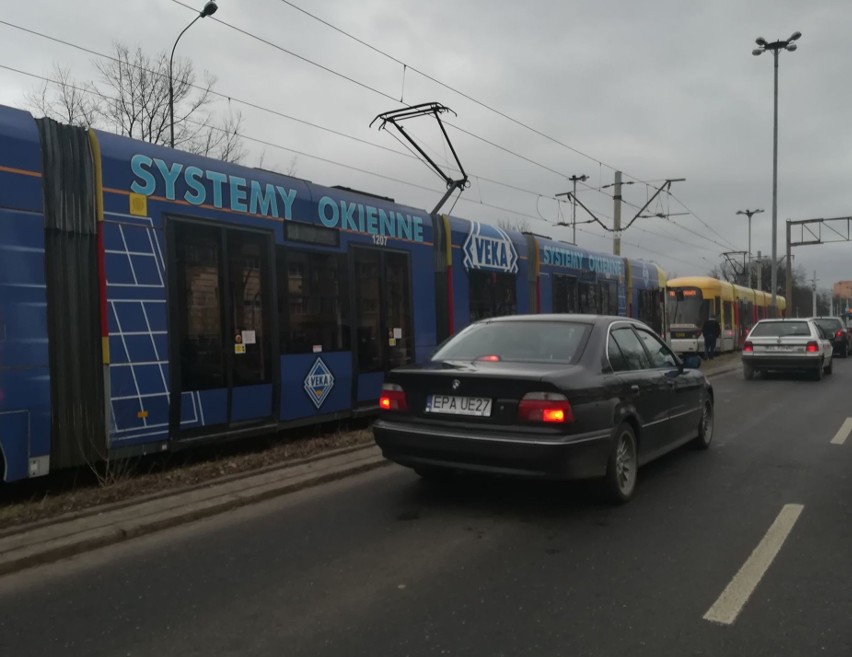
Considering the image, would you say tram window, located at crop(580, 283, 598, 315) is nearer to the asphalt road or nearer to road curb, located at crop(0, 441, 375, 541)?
road curb, located at crop(0, 441, 375, 541)

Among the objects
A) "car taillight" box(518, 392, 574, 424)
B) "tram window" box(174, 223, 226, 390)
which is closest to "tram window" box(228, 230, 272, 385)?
"tram window" box(174, 223, 226, 390)

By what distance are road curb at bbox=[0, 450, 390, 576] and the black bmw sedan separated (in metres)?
0.99

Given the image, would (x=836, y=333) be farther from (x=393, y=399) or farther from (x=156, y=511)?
(x=156, y=511)

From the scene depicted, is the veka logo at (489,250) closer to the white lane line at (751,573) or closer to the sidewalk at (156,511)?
the sidewalk at (156,511)

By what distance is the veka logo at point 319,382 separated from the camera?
26.7ft

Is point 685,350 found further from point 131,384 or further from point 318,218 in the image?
point 131,384

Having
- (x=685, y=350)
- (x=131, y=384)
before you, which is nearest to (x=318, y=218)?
(x=131, y=384)

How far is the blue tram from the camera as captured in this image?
18.1ft

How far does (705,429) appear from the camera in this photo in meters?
8.14

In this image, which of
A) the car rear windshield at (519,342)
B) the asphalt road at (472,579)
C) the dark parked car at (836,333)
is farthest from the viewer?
the dark parked car at (836,333)

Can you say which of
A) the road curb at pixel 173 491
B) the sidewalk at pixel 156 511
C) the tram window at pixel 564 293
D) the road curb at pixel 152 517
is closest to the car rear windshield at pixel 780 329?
the tram window at pixel 564 293

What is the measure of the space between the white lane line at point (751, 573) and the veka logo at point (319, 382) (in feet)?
16.1

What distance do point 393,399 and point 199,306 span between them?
7.47 ft

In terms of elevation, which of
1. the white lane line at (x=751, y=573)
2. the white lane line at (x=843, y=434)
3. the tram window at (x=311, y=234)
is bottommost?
the white lane line at (x=843, y=434)
